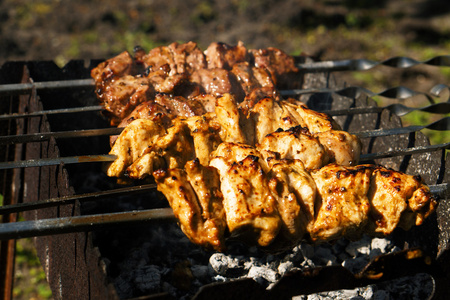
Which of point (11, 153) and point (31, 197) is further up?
point (11, 153)

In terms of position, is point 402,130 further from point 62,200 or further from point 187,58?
point 62,200

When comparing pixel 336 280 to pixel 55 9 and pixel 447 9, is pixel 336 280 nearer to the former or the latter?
pixel 55 9

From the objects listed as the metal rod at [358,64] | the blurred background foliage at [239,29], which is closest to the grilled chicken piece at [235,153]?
the metal rod at [358,64]

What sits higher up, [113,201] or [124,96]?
[124,96]

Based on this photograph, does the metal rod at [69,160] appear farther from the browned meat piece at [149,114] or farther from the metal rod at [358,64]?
the metal rod at [358,64]

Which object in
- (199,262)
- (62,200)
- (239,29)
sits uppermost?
(239,29)

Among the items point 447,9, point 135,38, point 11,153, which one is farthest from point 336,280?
point 447,9

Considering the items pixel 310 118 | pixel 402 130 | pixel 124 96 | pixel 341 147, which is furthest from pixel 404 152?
pixel 124 96
